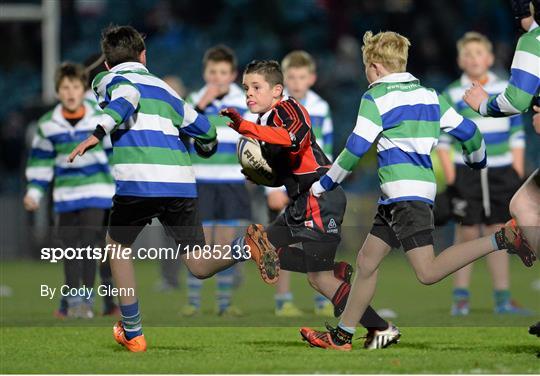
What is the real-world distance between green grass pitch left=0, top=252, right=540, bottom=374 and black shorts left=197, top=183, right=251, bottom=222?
80 centimetres

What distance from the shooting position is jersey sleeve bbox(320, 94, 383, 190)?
27.2 ft

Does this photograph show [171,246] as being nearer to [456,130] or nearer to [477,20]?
[456,130]

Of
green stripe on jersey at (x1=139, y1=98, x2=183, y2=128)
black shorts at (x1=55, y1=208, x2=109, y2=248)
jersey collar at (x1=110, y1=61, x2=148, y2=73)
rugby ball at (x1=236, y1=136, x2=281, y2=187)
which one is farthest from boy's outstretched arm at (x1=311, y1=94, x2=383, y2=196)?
black shorts at (x1=55, y1=208, x2=109, y2=248)

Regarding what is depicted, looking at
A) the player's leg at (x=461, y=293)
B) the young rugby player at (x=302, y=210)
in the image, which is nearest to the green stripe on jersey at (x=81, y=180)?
the young rugby player at (x=302, y=210)

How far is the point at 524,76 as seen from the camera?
796 cm

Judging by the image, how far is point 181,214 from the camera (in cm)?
874

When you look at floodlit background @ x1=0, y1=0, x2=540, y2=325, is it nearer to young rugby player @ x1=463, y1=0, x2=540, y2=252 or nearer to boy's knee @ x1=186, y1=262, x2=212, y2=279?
boy's knee @ x1=186, y1=262, x2=212, y2=279

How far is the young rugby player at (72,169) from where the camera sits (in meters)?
11.2

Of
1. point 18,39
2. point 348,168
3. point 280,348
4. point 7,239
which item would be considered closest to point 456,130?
point 348,168

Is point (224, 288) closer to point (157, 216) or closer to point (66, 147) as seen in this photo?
point (66, 147)

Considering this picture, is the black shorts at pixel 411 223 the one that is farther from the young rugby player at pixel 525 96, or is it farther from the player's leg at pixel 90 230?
the player's leg at pixel 90 230

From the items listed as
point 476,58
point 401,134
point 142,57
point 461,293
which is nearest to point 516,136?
point 476,58

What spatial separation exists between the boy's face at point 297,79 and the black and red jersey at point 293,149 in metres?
2.74

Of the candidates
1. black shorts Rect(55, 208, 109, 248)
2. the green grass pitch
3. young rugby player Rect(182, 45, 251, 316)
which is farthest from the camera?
young rugby player Rect(182, 45, 251, 316)
